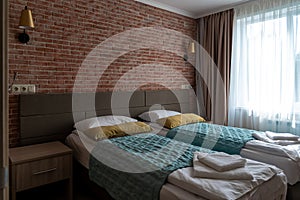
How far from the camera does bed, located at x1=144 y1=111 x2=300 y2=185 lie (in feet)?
7.30

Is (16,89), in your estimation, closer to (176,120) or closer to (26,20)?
(26,20)

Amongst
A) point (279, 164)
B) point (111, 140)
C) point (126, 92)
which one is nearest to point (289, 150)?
point (279, 164)

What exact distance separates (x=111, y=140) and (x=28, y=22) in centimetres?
157

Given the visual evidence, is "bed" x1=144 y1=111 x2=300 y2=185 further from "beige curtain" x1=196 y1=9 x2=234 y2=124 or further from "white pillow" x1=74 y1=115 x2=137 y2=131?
"beige curtain" x1=196 y1=9 x2=234 y2=124

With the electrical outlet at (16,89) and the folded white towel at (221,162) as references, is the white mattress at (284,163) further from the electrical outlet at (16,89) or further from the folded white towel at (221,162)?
the electrical outlet at (16,89)

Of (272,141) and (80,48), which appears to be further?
(80,48)

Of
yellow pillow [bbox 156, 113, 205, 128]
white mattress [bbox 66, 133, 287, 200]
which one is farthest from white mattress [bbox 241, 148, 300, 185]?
yellow pillow [bbox 156, 113, 205, 128]

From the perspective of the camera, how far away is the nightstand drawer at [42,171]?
212cm

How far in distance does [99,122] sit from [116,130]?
28 cm

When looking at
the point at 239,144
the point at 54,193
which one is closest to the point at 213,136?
the point at 239,144

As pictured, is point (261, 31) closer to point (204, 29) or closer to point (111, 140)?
point (204, 29)

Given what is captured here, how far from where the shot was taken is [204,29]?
4.41m

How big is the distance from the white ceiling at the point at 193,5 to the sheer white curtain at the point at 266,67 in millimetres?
255

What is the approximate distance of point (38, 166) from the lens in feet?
7.23
